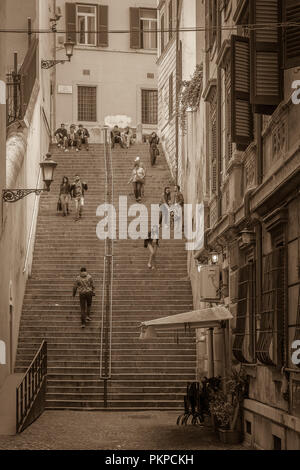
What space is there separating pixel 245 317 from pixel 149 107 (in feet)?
138

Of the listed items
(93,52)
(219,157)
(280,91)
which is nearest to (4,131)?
(219,157)

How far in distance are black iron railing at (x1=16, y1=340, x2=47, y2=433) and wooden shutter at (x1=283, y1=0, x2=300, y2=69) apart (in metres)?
8.91

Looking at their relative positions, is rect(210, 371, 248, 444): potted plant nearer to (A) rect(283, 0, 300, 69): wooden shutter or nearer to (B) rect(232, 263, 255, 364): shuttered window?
(B) rect(232, 263, 255, 364): shuttered window

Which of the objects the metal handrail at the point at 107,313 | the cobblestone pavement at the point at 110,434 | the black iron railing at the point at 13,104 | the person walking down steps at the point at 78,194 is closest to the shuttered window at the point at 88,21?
the metal handrail at the point at 107,313

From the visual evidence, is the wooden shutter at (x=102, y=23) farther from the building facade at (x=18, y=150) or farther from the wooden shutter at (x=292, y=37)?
the wooden shutter at (x=292, y=37)

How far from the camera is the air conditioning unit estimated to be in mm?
22797

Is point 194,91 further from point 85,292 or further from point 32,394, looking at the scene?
point 32,394

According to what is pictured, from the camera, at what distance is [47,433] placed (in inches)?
802

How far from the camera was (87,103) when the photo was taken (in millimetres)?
59375

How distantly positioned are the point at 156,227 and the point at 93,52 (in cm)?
2782
